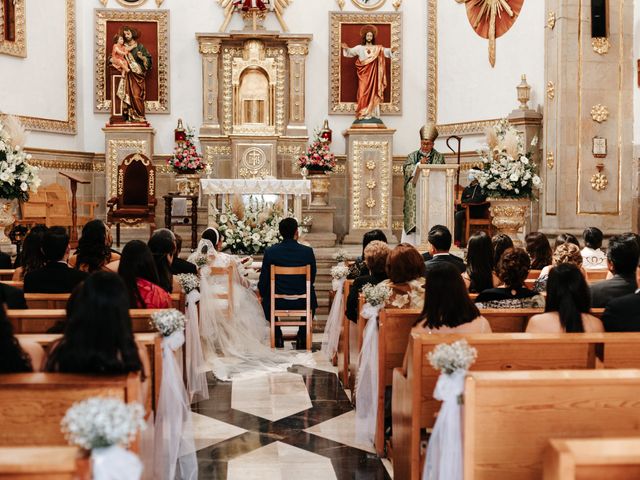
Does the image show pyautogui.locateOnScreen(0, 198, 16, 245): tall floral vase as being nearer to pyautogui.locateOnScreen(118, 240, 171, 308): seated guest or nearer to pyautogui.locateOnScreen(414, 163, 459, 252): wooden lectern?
pyautogui.locateOnScreen(118, 240, 171, 308): seated guest

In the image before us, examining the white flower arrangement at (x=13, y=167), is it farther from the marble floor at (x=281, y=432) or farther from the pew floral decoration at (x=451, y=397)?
the pew floral decoration at (x=451, y=397)

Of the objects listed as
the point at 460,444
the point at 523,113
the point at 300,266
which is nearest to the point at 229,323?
the point at 300,266

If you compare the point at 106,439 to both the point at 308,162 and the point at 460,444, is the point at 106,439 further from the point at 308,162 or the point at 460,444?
the point at 308,162

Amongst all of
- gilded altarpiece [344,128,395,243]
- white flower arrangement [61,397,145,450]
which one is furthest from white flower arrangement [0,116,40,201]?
gilded altarpiece [344,128,395,243]

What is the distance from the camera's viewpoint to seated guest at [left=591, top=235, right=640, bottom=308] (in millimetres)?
4469

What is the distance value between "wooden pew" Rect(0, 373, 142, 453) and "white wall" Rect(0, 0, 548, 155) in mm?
11037

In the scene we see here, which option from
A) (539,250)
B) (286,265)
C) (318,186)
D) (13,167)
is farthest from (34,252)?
(318,186)

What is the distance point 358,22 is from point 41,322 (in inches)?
440

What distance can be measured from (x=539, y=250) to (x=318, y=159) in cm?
755

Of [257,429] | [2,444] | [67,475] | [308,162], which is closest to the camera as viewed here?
[67,475]

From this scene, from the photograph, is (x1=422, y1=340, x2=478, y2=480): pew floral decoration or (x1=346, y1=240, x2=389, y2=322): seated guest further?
(x1=346, y1=240, x2=389, y2=322): seated guest

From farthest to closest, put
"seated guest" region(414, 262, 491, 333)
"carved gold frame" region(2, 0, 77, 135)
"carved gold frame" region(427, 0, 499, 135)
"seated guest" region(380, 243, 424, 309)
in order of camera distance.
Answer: "carved gold frame" region(427, 0, 499, 135)
"carved gold frame" region(2, 0, 77, 135)
"seated guest" region(380, 243, 424, 309)
"seated guest" region(414, 262, 491, 333)

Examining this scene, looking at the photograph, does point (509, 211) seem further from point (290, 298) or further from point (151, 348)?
point (151, 348)

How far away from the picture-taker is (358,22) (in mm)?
14273
